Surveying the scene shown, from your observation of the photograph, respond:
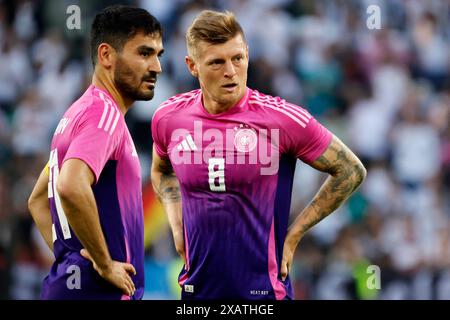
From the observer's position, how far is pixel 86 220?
480 cm

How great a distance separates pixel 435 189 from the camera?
10102 millimetres

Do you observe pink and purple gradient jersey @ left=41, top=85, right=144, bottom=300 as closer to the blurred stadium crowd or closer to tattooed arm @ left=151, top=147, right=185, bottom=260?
tattooed arm @ left=151, top=147, right=185, bottom=260

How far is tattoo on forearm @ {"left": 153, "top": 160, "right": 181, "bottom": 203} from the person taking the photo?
231 inches

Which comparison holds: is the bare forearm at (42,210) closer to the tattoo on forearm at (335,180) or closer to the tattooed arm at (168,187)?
the tattooed arm at (168,187)

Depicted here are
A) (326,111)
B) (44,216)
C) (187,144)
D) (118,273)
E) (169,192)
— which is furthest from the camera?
(326,111)

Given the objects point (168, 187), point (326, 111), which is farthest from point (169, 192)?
point (326, 111)

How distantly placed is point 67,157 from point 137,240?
670mm

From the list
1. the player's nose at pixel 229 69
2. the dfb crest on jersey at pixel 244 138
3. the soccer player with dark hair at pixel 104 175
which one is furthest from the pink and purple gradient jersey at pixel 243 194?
the soccer player with dark hair at pixel 104 175

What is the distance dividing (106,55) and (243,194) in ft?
3.64

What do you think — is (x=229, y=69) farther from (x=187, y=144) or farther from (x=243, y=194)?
(x=243, y=194)

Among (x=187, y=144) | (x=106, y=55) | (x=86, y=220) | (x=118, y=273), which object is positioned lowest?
(x=118, y=273)

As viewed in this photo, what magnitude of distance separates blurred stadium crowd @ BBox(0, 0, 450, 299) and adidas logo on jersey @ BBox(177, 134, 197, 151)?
3921 millimetres
